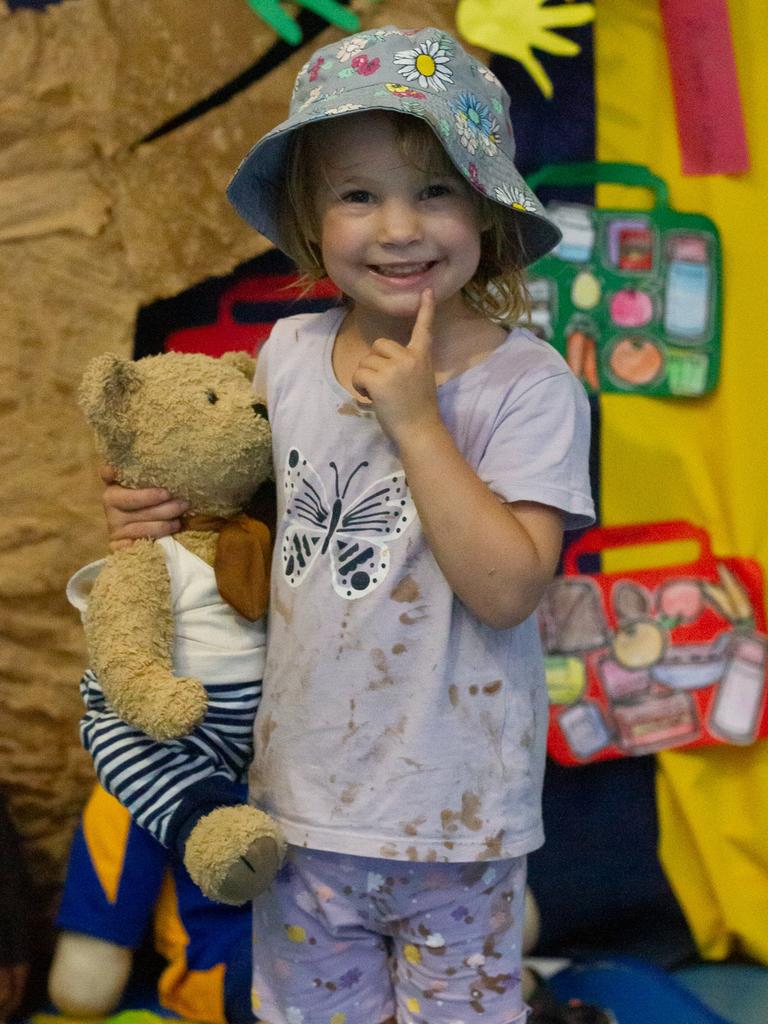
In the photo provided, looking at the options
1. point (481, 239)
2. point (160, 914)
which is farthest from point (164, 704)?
point (160, 914)

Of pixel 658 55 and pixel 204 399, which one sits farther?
pixel 658 55

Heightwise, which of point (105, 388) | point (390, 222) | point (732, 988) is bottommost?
point (732, 988)

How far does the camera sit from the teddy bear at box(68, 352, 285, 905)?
0.90 metres

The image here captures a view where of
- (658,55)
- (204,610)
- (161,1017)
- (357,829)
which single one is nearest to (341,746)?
(357,829)

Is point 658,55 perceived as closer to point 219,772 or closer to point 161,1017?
point 219,772

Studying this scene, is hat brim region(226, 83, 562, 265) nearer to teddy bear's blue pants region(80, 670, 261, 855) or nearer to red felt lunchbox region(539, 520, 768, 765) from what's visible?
teddy bear's blue pants region(80, 670, 261, 855)

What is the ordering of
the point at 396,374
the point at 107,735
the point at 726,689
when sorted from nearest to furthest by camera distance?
Answer: the point at 396,374, the point at 107,735, the point at 726,689

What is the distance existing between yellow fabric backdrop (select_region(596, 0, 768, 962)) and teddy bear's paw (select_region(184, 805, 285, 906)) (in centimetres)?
75

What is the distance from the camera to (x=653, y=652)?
56.5 inches

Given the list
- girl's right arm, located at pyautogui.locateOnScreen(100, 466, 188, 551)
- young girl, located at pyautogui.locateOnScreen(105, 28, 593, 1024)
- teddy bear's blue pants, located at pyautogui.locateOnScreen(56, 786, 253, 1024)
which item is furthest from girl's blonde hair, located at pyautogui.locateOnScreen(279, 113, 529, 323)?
teddy bear's blue pants, located at pyautogui.locateOnScreen(56, 786, 253, 1024)

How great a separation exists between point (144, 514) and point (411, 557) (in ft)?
0.80

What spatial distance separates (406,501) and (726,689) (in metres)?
0.72

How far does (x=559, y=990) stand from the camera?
1356mm

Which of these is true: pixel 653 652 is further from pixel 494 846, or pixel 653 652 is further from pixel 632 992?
pixel 494 846
